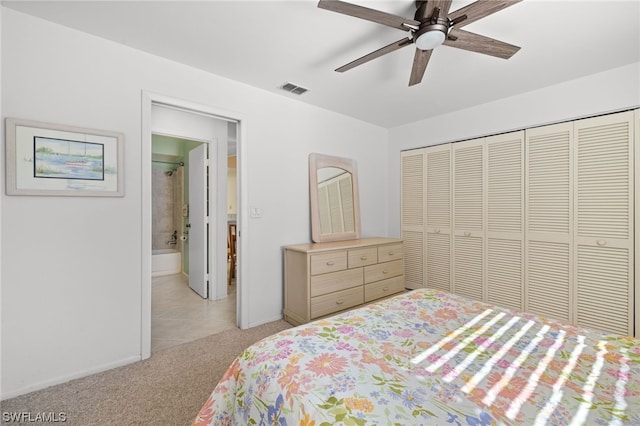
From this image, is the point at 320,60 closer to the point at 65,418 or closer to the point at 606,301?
the point at 65,418

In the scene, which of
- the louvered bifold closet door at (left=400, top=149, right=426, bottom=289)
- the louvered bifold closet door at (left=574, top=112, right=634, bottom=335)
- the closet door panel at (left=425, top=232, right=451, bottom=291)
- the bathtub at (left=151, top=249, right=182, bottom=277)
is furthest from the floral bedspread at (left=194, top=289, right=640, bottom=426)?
the bathtub at (left=151, top=249, right=182, bottom=277)

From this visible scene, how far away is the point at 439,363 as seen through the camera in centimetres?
109

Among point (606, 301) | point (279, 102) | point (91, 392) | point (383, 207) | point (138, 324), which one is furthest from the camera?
point (383, 207)

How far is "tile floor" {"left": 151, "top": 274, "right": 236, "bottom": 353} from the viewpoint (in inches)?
104

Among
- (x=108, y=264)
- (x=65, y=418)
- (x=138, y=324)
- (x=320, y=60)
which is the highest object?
(x=320, y=60)

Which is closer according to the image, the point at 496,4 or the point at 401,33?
the point at 496,4

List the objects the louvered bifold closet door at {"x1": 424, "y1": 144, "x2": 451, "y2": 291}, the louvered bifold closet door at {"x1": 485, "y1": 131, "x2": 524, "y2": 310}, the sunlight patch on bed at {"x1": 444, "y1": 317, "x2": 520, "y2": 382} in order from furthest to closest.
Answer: the louvered bifold closet door at {"x1": 424, "y1": 144, "x2": 451, "y2": 291}, the louvered bifold closet door at {"x1": 485, "y1": 131, "x2": 524, "y2": 310}, the sunlight patch on bed at {"x1": 444, "y1": 317, "x2": 520, "y2": 382}

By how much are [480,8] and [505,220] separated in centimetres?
239

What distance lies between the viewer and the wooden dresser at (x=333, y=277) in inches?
107

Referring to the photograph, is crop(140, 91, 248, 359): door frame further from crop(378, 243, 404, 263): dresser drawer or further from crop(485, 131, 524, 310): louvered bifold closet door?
crop(485, 131, 524, 310): louvered bifold closet door

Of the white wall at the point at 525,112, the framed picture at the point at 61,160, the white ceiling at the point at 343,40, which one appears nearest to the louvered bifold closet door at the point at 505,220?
the white wall at the point at 525,112

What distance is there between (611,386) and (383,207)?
3.36 m

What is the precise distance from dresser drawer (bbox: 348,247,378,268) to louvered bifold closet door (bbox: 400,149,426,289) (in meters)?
0.89

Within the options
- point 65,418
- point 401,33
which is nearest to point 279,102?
point 401,33
